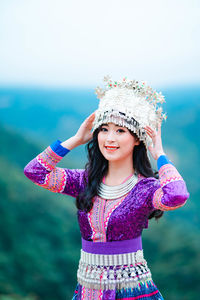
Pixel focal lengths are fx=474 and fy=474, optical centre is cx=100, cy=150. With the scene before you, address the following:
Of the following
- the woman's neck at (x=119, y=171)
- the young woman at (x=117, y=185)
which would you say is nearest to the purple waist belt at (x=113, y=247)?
the young woman at (x=117, y=185)

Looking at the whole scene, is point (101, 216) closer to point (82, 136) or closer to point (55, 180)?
point (55, 180)

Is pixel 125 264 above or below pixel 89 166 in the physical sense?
below

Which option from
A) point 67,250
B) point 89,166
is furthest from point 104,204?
point 67,250

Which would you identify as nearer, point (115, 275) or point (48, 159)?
point (115, 275)

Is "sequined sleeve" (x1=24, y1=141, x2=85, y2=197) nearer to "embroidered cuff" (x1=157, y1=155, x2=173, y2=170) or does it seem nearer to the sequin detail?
the sequin detail

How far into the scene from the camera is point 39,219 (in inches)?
189

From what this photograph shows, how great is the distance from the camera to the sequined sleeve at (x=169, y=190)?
219cm

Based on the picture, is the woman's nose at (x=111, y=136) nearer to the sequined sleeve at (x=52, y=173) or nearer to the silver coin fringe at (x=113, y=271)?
the sequined sleeve at (x=52, y=173)

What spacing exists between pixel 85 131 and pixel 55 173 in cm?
30

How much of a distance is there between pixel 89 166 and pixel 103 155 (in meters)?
0.11

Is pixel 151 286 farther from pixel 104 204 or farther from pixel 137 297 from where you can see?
pixel 104 204

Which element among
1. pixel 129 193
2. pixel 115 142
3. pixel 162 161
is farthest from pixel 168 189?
pixel 115 142

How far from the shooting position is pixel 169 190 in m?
2.21

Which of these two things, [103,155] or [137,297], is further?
[103,155]
